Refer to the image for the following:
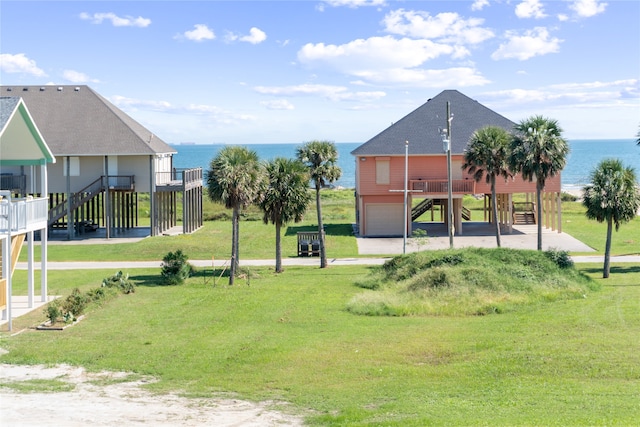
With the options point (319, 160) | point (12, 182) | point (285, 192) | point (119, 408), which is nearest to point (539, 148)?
point (319, 160)

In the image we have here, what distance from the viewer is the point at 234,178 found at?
107 feet

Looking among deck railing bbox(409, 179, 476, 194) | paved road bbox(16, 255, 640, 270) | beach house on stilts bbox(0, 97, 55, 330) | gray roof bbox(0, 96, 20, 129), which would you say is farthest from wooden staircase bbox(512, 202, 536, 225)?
gray roof bbox(0, 96, 20, 129)

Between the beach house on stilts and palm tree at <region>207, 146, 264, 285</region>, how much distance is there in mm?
6804

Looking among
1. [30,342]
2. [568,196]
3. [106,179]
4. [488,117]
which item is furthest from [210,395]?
[568,196]

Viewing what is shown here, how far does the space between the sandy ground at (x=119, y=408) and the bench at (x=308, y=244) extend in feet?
84.6

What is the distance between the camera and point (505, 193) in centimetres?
5272

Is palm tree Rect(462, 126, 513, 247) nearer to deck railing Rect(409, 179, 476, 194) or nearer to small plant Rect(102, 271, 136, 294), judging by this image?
deck railing Rect(409, 179, 476, 194)

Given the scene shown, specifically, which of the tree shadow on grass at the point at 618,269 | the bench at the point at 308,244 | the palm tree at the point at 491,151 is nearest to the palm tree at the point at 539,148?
the palm tree at the point at 491,151

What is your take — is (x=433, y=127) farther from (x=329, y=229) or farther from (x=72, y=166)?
(x=72, y=166)

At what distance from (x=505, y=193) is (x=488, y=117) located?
560 cm

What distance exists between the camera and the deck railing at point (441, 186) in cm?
5119

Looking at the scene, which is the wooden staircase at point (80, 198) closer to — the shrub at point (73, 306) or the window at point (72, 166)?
the window at point (72, 166)

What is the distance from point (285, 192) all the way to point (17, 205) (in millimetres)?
13450

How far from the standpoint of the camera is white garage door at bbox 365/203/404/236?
5253 cm
